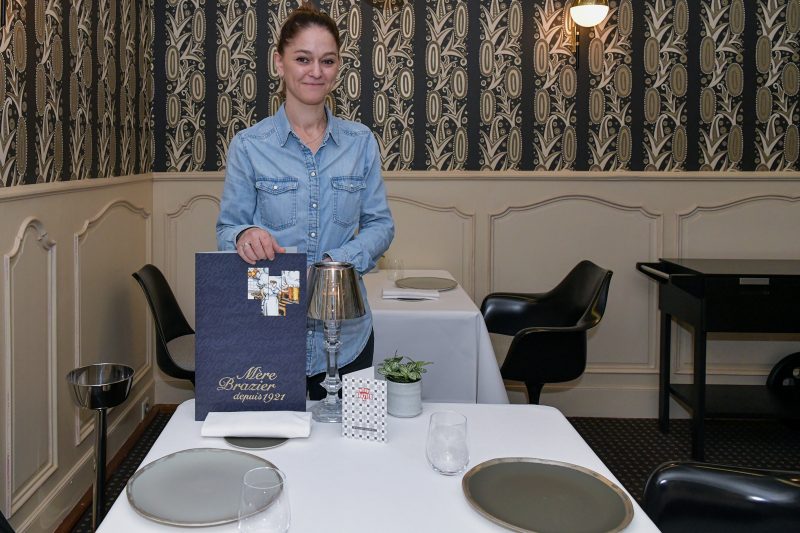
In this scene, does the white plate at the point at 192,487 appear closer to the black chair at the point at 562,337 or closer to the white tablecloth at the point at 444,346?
the white tablecloth at the point at 444,346

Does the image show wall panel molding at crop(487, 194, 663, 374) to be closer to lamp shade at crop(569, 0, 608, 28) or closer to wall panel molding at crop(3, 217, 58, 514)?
lamp shade at crop(569, 0, 608, 28)

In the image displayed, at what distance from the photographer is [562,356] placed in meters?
3.42

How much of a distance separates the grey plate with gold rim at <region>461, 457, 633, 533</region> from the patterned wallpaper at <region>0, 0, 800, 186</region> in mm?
3200

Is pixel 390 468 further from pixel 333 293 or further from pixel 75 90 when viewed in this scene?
pixel 75 90

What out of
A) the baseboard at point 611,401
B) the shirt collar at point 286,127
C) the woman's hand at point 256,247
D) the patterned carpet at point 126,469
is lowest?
the patterned carpet at point 126,469

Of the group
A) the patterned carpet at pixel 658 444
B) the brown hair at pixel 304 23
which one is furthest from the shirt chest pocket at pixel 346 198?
the patterned carpet at pixel 658 444

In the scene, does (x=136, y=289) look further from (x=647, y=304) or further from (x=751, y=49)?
(x=751, y=49)

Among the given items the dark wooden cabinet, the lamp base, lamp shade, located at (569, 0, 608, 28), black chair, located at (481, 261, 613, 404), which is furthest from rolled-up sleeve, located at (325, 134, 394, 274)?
lamp shade, located at (569, 0, 608, 28)

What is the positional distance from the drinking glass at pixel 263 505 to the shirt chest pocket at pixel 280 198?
91 cm

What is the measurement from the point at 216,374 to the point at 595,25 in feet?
11.5

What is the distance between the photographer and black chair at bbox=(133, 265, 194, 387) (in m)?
3.39

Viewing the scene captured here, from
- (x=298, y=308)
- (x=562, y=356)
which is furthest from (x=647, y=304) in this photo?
(x=298, y=308)

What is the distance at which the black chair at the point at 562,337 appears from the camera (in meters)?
3.37

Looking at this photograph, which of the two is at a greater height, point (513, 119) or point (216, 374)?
point (513, 119)
